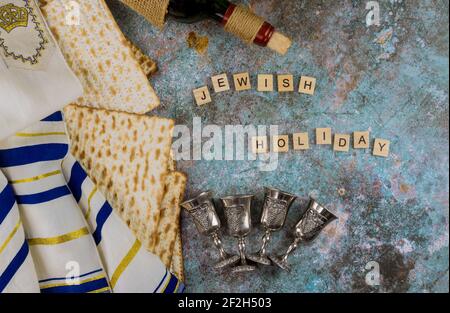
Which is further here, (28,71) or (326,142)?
(326,142)

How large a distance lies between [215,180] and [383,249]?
50cm

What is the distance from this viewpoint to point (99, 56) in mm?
1157

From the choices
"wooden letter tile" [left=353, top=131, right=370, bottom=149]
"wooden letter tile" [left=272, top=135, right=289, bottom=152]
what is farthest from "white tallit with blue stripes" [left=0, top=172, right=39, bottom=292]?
"wooden letter tile" [left=353, top=131, right=370, bottom=149]

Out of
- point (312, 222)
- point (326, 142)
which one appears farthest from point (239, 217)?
point (326, 142)

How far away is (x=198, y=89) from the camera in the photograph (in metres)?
1.16

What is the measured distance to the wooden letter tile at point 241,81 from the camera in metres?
1.14

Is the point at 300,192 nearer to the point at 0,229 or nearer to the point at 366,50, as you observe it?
the point at 366,50

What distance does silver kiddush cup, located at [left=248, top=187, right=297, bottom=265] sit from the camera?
111 cm

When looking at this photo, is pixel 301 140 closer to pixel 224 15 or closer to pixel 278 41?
pixel 278 41

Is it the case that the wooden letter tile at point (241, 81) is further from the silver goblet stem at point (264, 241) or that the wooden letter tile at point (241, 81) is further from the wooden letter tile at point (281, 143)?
the silver goblet stem at point (264, 241)

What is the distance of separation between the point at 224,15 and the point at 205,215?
495 mm

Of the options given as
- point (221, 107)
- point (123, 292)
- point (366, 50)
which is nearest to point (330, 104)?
point (366, 50)

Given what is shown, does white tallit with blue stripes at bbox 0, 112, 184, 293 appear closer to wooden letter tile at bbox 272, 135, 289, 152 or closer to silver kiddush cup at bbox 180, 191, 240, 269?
silver kiddush cup at bbox 180, 191, 240, 269

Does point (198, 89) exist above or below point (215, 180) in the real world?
above
